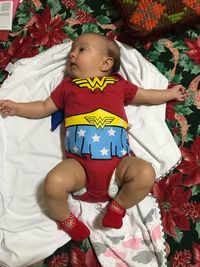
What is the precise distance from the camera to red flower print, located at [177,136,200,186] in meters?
1.36

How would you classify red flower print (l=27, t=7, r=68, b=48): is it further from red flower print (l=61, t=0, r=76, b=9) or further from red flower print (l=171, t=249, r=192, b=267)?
red flower print (l=171, t=249, r=192, b=267)

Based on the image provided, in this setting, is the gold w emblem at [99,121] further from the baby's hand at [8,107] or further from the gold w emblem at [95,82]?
the baby's hand at [8,107]

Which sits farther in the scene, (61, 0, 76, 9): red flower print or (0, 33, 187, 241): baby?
(61, 0, 76, 9): red flower print

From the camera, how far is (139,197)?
1245mm

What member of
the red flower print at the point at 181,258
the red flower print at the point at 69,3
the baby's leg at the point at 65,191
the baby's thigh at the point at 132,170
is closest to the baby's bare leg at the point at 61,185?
the baby's leg at the point at 65,191

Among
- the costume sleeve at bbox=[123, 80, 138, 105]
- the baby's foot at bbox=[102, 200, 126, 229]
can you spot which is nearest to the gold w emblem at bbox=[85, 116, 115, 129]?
the costume sleeve at bbox=[123, 80, 138, 105]

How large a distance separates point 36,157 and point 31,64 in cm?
35

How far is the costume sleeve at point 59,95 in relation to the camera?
1382 millimetres

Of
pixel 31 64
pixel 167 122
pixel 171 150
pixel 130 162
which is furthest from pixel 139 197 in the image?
pixel 31 64

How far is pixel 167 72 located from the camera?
1.50 meters

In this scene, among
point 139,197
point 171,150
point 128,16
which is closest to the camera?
point 139,197

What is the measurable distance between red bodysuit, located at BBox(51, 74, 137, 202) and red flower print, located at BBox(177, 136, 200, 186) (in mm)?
202

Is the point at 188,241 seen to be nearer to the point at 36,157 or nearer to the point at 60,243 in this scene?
the point at 60,243

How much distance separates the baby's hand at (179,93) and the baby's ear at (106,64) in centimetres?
22
